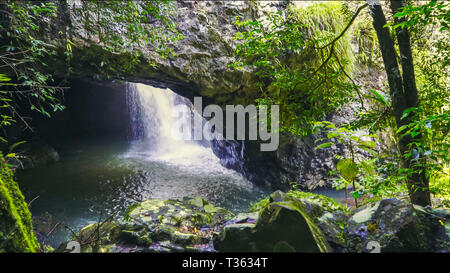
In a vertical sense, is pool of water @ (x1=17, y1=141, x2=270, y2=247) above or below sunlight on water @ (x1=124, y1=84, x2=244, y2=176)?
below

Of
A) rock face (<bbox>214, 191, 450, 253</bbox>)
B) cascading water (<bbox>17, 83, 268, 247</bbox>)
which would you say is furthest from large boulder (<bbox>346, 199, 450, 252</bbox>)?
cascading water (<bbox>17, 83, 268, 247</bbox>)

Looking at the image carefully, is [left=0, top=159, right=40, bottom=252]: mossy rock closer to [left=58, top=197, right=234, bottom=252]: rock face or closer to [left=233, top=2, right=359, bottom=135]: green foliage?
[left=58, top=197, right=234, bottom=252]: rock face

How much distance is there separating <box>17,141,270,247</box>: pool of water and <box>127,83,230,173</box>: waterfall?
179 millimetres

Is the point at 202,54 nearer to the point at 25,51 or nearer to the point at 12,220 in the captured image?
the point at 25,51

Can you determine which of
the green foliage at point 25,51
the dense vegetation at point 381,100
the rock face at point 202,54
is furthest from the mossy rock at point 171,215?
the rock face at point 202,54

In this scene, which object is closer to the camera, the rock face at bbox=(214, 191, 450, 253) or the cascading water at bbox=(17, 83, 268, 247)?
the rock face at bbox=(214, 191, 450, 253)

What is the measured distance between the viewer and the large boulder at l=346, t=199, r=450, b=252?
1.98 meters

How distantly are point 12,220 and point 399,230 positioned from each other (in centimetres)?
308

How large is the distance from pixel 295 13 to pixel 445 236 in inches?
236

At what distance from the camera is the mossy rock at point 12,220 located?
1.67 m

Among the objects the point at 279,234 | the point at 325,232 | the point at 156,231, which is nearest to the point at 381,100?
the point at 325,232

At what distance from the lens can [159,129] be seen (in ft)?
49.9
